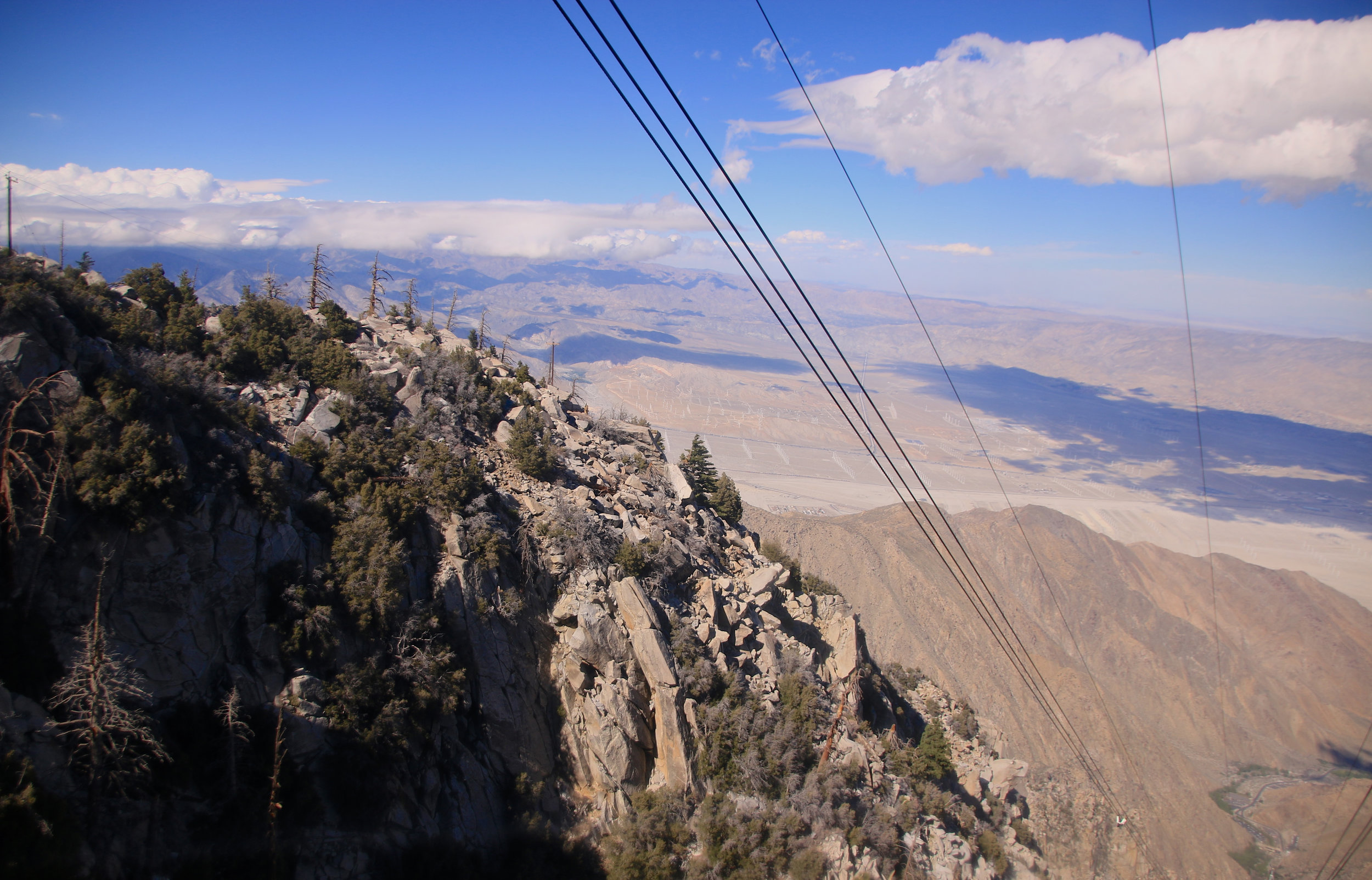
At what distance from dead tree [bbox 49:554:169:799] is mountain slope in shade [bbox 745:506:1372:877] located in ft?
97.8

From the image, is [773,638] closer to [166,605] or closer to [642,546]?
[642,546]

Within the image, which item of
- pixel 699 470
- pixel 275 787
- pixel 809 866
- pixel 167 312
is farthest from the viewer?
pixel 699 470

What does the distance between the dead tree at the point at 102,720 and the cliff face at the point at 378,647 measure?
0.21 ft

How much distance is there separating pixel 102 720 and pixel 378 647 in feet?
15.2

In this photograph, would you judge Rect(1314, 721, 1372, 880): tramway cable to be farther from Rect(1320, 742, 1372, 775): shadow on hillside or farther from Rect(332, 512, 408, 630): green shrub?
Rect(332, 512, 408, 630): green shrub

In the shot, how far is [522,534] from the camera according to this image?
1608 cm

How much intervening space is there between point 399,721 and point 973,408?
178485 millimetres

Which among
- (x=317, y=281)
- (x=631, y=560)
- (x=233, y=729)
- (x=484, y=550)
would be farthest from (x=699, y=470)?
(x=233, y=729)

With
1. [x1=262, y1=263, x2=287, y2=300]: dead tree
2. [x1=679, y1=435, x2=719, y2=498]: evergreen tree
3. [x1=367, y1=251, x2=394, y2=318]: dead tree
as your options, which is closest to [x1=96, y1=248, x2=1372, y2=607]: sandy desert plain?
[x1=367, y1=251, x2=394, y2=318]: dead tree

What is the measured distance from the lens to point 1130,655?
46.8 metres

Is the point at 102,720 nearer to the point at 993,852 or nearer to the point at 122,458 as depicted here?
the point at 122,458

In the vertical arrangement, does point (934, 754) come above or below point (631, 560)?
below

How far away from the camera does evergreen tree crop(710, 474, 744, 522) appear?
1049 inches

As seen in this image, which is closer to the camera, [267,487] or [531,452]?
[267,487]
